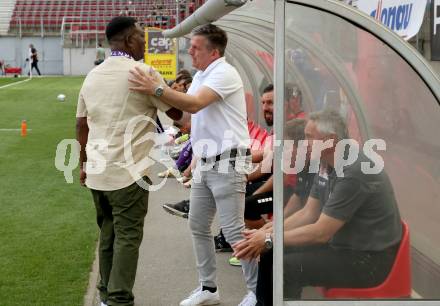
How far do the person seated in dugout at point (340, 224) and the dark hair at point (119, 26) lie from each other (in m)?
1.90

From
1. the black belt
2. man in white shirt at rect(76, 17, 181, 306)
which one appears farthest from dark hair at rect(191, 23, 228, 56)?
the black belt

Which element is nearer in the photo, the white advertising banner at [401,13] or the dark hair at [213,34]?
the dark hair at [213,34]

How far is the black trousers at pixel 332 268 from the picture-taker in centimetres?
317

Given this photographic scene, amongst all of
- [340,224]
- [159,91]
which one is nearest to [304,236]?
[340,224]

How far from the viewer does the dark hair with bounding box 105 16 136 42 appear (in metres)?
4.64

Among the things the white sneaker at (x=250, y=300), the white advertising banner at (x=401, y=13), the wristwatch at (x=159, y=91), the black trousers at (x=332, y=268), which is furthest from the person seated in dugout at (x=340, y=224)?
the white advertising banner at (x=401, y=13)

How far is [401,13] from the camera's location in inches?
267

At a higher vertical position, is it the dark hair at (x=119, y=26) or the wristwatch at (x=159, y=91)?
the dark hair at (x=119, y=26)

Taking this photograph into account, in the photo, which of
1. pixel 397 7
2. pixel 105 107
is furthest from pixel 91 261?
pixel 397 7

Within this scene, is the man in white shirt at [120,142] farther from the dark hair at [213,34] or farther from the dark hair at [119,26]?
the dark hair at [213,34]

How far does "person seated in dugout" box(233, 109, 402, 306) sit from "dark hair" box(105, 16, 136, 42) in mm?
1901

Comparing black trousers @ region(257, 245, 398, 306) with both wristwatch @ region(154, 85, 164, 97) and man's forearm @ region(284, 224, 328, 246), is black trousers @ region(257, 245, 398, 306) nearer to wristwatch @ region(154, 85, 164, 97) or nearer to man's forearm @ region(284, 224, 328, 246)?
man's forearm @ region(284, 224, 328, 246)

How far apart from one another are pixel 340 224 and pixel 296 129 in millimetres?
480

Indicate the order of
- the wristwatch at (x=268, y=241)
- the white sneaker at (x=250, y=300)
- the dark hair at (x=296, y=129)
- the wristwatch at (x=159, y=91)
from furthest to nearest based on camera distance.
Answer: the white sneaker at (x=250, y=300)
the wristwatch at (x=159, y=91)
the wristwatch at (x=268, y=241)
the dark hair at (x=296, y=129)
